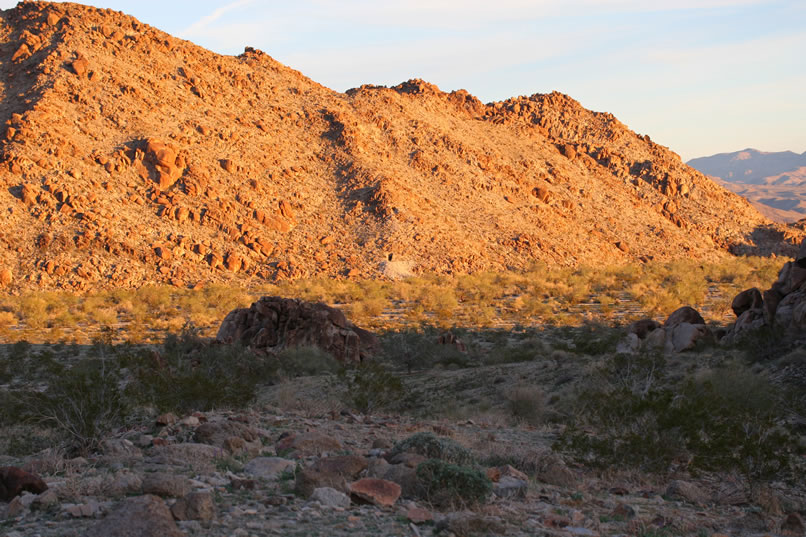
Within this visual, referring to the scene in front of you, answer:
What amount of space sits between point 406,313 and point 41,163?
24.3m

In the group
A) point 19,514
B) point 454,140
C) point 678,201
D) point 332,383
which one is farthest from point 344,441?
point 678,201

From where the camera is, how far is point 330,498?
20.3 feet

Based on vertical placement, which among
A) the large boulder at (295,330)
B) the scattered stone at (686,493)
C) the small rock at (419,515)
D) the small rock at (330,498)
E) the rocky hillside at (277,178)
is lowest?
the large boulder at (295,330)

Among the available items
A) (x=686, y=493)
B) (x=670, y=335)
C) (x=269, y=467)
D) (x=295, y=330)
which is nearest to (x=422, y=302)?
(x=295, y=330)

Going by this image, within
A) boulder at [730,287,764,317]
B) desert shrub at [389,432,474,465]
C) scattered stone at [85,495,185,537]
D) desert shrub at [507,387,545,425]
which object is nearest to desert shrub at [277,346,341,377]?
desert shrub at [507,387,545,425]

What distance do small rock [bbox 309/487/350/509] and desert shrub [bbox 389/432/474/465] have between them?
5.74ft

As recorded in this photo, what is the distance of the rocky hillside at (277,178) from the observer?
39.1 metres

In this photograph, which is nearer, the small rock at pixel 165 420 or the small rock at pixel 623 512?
the small rock at pixel 623 512

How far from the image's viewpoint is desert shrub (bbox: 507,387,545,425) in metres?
14.7

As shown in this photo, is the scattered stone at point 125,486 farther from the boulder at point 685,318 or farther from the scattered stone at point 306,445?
the boulder at point 685,318

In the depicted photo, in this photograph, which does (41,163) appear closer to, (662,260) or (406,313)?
(406,313)

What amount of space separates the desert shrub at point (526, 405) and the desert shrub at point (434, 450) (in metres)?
6.40

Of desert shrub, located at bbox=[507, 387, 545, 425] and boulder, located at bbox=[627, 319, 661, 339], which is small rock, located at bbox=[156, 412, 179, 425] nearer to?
desert shrub, located at bbox=[507, 387, 545, 425]

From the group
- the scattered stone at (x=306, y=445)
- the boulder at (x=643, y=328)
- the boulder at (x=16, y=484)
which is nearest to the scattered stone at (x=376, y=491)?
the scattered stone at (x=306, y=445)
